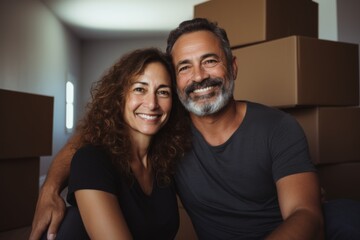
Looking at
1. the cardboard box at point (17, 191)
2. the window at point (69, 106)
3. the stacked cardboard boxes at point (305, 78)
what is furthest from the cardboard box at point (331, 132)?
the window at point (69, 106)

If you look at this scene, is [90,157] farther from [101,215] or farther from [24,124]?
[24,124]

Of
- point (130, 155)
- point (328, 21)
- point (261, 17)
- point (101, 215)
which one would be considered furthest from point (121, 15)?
Answer: point (101, 215)

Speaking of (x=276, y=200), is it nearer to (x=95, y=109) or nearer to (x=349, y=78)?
(x=95, y=109)

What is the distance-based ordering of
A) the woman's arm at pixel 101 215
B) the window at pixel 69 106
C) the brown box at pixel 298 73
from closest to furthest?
the woman's arm at pixel 101 215, the brown box at pixel 298 73, the window at pixel 69 106

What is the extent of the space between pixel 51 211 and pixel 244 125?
0.70 metres

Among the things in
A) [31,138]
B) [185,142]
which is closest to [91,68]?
[31,138]

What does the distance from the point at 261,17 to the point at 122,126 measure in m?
1.05

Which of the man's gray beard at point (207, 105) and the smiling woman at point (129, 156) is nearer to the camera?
the smiling woman at point (129, 156)

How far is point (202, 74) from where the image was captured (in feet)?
4.51

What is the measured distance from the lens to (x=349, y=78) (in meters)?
1.95

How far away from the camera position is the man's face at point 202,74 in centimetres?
136

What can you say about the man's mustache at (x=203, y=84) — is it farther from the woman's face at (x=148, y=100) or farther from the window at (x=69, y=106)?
the window at (x=69, y=106)

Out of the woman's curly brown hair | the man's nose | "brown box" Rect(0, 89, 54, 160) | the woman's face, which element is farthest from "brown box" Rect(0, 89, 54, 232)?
the man's nose

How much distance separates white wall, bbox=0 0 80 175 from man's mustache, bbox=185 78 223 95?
3021 mm
